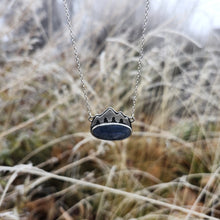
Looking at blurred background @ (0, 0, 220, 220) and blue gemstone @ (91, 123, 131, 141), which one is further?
blurred background @ (0, 0, 220, 220)

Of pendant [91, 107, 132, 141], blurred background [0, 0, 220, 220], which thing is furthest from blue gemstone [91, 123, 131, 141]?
blurred background [0, 0, 220, 220]

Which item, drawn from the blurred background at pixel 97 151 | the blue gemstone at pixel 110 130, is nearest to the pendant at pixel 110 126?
the blue gemstone at pixel 110 130

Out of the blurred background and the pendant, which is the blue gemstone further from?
the blurred background

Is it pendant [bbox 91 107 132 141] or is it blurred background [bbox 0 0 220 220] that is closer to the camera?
pendant [bbox 91 107 132 141]

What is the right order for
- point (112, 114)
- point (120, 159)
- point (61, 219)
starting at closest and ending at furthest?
point (112, 114)
point (61, 219)
point (120, 159)

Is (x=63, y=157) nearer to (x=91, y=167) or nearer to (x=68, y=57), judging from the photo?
(x=91, y=167)

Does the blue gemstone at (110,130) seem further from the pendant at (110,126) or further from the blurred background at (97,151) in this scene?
the blurred background at (97,151)

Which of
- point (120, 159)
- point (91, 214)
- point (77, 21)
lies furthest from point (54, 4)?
point (91, 214)
